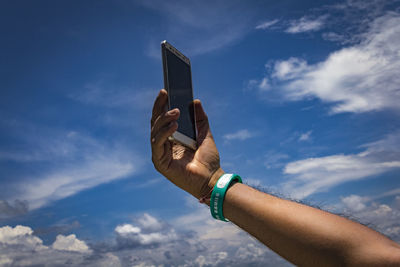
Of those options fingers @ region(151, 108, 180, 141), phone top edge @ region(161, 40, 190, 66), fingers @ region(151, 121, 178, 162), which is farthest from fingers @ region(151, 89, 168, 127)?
phone top edge @ region(161, 40, 190, 66)

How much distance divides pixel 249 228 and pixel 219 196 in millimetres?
620

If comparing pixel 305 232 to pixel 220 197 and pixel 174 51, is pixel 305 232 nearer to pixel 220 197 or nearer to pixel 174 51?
pixel 220 197

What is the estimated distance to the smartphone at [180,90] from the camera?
582cm

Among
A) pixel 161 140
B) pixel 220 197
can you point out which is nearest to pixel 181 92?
pixel 161 140

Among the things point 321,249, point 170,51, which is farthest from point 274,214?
point 170,51

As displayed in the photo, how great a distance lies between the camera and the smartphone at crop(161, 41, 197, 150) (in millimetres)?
5820

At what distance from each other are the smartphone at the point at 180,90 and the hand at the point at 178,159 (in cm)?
20

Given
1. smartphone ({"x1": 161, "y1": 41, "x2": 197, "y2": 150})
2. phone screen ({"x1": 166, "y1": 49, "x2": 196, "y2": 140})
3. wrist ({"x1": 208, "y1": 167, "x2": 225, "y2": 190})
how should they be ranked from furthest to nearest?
phone screen ({"x1": 166, "y1": 49, "x2": 196, "y2": 140})
smartphone ({"x1": 161, "y1": 41, "x2": 197, "y2": 150})
wrist ({"x1": 208, "y1": 167, "x2": 225, "y2": 190})

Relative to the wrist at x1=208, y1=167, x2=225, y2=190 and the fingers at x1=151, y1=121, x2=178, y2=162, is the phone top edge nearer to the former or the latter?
the fingers at x1=151, y1=121, x2=178, y2=162

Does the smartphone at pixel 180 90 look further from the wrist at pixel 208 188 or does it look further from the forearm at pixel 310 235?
the forearm at pixel 310 235

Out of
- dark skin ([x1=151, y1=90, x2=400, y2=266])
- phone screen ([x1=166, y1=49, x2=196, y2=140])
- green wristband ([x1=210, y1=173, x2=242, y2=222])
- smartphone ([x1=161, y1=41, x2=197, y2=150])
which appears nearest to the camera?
dark skin ([x1=151, y1=90, x2=400, y2=266])

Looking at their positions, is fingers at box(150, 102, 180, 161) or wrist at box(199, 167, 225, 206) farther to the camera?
fingers at box(150, 102, 180, 161)

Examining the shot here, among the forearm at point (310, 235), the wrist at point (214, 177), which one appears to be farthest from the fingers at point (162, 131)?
the forearm at point (310, 235)

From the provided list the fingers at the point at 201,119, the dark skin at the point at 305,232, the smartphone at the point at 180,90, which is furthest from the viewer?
the fingers at the point at 201,119
